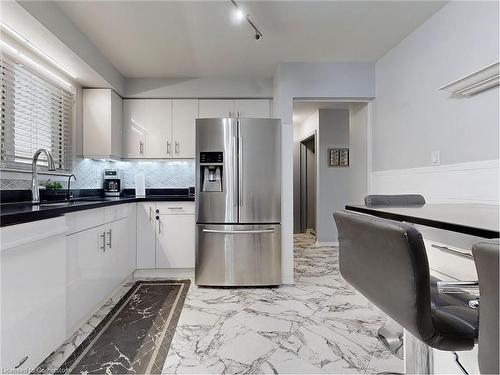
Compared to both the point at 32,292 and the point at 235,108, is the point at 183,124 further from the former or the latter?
the point at 32,292

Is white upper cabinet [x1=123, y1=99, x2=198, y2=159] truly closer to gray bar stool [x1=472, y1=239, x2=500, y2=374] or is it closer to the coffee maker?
the coffee maker

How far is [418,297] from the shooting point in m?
0.77

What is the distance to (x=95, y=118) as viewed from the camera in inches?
129

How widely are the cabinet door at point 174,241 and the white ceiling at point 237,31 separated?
1.73 metres

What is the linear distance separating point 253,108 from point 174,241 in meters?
1.86

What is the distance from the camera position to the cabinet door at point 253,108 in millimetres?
3654

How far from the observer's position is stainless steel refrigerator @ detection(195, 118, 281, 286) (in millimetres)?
3002

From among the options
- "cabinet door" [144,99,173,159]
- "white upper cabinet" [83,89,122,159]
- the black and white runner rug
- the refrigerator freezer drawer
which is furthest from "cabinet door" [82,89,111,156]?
the black and white runner rug

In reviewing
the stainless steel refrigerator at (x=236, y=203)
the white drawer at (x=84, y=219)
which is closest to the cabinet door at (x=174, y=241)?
the stainless steel refrigerator at (x=236, y=203)

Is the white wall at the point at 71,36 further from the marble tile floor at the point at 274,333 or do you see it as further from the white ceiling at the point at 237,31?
the marble tile floor at the point at 274,333

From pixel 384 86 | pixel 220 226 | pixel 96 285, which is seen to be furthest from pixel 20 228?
pixel 384 86

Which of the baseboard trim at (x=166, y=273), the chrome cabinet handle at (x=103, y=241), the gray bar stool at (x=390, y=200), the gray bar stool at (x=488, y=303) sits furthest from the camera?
the baseboard trim at (x=166, y=273)

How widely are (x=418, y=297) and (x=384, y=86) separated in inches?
108

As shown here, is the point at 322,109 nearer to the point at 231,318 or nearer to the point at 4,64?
the point at 231,318
